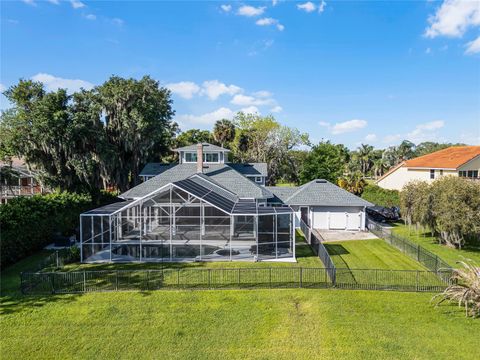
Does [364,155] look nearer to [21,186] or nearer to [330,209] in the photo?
[330,209]

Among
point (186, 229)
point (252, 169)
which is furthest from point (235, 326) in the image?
point (252, 169)

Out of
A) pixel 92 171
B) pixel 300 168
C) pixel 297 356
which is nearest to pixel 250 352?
pixel 297 356

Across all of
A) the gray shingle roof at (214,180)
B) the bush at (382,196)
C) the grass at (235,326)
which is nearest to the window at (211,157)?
the gray shingle roof at (214,180)

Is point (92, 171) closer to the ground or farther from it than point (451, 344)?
farther from it

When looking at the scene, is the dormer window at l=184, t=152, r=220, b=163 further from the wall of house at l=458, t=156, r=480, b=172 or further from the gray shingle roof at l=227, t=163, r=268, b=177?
the wall of house at l=458, t=156, r=480, b=172

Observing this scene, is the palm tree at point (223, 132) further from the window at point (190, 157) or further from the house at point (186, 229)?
the house at point (186, 229)

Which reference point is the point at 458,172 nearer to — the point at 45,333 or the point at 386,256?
the point at 386,256

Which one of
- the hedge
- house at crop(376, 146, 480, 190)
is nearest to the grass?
the hedge
